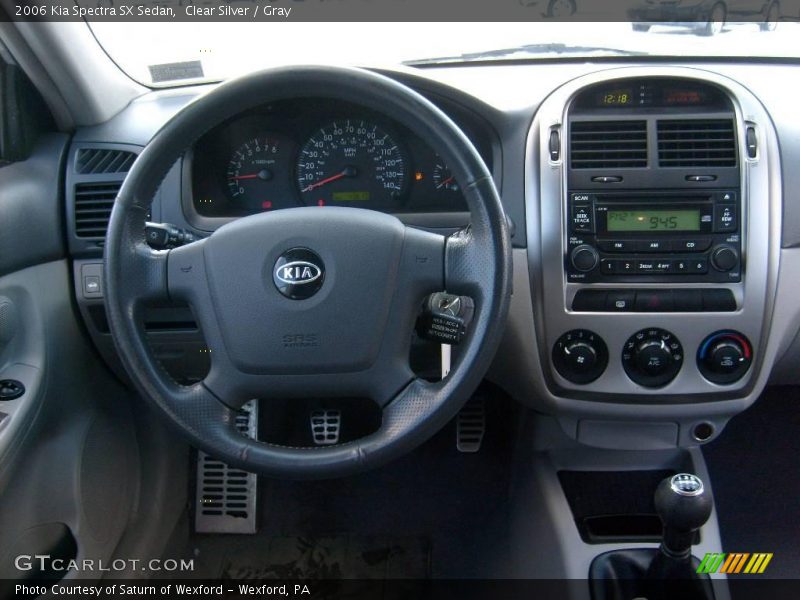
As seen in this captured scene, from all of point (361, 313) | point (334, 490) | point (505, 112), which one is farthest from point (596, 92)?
point (334, 490)

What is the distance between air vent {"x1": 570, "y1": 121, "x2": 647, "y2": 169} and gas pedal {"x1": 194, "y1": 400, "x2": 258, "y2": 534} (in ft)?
4.11

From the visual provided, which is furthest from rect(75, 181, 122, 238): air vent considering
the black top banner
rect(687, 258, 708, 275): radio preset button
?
rect(687, 258, 708, 275): radio preset button

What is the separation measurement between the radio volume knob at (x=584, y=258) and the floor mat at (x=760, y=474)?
0.91 metres

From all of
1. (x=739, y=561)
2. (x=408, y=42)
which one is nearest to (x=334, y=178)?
(x=408, y=42)

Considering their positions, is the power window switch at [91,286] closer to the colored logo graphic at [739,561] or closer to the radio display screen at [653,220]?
the radio display screen at [653,220]

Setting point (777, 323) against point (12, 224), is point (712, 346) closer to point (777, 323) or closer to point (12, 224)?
point (777, 323)

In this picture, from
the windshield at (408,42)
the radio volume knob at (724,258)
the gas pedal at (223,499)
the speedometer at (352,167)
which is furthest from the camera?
the gas pedal at (223,499)

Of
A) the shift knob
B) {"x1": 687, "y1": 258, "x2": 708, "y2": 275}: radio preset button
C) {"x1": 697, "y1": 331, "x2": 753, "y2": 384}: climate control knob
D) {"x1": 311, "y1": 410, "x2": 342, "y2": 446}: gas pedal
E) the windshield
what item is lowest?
{"x1": 311, "y1": 410, "x2": 342, "y2": 446}: gas pedal

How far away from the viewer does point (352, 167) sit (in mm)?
1651

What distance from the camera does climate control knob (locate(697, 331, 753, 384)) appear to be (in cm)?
154

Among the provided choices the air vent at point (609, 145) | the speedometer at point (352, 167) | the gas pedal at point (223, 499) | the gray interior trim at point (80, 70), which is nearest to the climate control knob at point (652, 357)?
the air vent at point (609, 145)

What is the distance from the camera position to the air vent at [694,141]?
1.54m

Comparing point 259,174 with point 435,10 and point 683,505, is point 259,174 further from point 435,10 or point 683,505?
point 683,505

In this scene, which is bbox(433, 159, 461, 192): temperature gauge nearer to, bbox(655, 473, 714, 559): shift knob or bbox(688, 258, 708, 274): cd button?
bbox(688, 258, 708, 274): cd button
